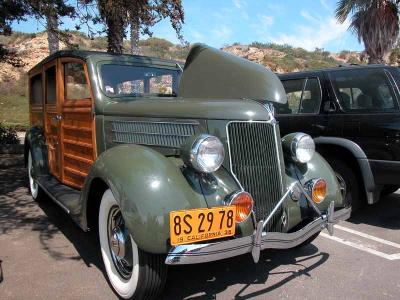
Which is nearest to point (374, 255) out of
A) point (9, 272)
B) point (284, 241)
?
point (284, 241)

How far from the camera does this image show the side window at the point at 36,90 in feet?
18.4

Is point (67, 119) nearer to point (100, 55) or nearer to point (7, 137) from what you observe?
point (100, 55)

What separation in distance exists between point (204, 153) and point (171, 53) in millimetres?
40247

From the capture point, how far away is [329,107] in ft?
17.8

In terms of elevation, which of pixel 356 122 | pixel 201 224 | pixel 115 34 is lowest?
pixel 201 224

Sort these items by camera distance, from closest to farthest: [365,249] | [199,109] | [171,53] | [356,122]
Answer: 1. [199,109]
2. [365,249]
3. [356,122]
4. [171,53]

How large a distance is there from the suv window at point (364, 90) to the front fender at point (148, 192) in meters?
3.06

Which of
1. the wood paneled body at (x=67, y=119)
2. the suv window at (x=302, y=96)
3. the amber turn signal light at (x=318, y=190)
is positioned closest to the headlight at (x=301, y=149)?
the amber turn signal light at (x=318, y=190)

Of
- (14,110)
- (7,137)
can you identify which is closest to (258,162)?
(7,137)

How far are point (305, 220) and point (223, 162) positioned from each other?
929mm

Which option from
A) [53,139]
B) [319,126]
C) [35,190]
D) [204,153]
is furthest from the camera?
[35,190]

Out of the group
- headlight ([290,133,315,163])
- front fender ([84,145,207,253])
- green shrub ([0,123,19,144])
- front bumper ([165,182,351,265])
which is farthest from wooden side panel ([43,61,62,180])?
green shrub ([0,123,19,144])

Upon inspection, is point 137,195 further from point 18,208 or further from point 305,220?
point 18,208

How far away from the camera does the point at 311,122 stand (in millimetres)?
5629
